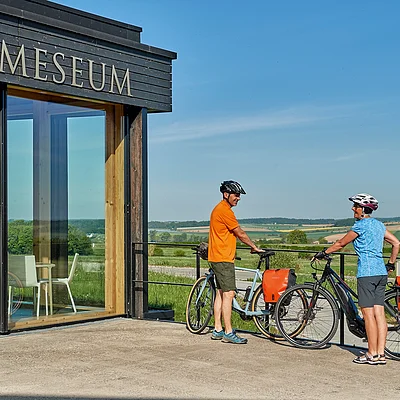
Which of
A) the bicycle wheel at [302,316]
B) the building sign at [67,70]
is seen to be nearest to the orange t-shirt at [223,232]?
the bicycle wheel at [302,316]

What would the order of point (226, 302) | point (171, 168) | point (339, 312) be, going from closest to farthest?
point (339, 312), point (226, 302), point (171, 168)

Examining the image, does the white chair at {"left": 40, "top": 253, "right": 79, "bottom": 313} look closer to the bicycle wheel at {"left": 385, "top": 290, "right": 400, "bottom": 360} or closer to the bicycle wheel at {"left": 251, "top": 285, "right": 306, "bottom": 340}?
the bicycle wheel at {"left": 251, "top": 285, "right": 306, "bottom": 340}

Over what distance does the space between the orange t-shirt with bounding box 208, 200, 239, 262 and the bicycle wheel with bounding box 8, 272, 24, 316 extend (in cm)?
224

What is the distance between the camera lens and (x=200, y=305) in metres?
9.62

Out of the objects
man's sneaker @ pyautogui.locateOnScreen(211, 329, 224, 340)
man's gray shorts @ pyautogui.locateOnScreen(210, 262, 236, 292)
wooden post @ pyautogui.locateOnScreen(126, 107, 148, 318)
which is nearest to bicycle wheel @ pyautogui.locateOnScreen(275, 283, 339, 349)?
man's gray shorts @ pyautogui.locateOnScreen(210, 262, 236, 292)

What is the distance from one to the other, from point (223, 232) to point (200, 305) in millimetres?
1013

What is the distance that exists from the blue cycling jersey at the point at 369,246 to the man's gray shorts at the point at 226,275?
1.58 metres

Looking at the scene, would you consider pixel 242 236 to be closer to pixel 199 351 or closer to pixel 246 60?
pixel 199 351

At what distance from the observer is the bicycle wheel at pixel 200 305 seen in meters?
9.54

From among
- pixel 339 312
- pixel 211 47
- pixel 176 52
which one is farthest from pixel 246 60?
pixel 339 312

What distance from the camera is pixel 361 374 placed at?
7.46 m

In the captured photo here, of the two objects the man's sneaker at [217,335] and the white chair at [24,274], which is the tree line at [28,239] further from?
the man's sneaker at [217,335]

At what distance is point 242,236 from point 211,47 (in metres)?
31.5

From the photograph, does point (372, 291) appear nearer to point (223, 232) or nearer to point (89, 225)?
point (223, 232)
